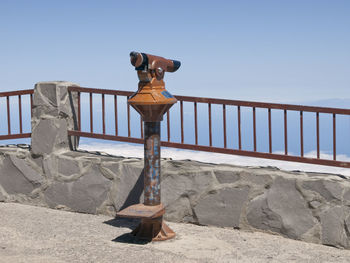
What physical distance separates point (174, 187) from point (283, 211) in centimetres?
123

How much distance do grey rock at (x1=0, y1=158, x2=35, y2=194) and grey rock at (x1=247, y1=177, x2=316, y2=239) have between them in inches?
119

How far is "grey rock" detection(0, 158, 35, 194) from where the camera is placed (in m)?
6.89

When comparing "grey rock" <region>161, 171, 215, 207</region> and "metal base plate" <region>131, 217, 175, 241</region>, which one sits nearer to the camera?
"metal base plate" <region>131, 217, 175, 241</region>

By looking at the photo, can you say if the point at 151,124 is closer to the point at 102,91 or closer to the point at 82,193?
the point at 102,91

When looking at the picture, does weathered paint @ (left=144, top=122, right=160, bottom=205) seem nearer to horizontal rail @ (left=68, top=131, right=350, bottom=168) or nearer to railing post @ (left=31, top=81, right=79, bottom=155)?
horizontal rail @ (left=68, top=131, right=350, bottom=168)

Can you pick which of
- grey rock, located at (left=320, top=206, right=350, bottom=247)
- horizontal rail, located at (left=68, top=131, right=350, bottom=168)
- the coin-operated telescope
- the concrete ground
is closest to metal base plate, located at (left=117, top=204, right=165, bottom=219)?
the coin-operated telescope

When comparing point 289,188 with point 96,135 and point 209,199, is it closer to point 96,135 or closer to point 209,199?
point 209,199

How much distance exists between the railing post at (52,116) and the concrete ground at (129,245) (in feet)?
3.50

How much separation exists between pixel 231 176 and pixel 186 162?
22.7 inches

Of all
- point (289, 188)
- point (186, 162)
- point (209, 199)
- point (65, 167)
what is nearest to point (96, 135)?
point (65, 167)

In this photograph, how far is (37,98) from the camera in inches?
266

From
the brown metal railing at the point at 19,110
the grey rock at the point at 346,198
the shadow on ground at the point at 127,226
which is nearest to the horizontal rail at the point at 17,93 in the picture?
the brown metal railing at the point at 19,110

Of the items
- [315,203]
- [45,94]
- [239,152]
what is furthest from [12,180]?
[315,203]

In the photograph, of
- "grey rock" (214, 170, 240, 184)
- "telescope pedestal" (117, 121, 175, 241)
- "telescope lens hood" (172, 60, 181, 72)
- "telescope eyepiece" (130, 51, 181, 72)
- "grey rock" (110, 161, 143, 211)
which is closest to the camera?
"telescope eyepiece" (130, 51, 181, 72)
